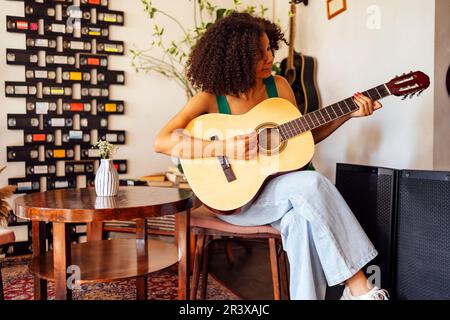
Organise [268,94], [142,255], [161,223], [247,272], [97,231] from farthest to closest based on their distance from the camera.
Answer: [247,272] < [161,223] < [97,231] < [268,94] < [142,255]

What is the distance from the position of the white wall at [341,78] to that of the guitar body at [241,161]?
584 millimetres

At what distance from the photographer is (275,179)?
56.1 inches

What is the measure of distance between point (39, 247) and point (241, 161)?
2.51ft

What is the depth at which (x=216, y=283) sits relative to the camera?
2.21m

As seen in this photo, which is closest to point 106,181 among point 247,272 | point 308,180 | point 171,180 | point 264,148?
point 264,148

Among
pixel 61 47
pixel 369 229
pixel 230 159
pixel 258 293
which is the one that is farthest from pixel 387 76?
pixel 61 47

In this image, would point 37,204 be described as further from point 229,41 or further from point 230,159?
point 229,41

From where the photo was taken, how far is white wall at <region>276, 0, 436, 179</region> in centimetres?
170

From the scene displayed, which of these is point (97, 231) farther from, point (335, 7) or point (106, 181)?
point (335, 7)

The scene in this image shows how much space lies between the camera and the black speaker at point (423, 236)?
1.25m

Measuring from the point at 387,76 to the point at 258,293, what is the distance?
1151mm

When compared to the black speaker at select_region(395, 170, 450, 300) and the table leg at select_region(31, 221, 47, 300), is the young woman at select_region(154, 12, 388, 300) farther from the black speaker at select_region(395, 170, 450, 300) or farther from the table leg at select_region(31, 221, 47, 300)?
the table leg at select_region(31, 221, 47, 300)

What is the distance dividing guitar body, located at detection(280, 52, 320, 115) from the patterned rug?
1033mm

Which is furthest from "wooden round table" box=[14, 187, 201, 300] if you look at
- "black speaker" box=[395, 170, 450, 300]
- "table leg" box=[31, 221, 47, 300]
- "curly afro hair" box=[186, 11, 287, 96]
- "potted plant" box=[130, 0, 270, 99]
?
"potted plant" box=[130, 0, 270, 99]
